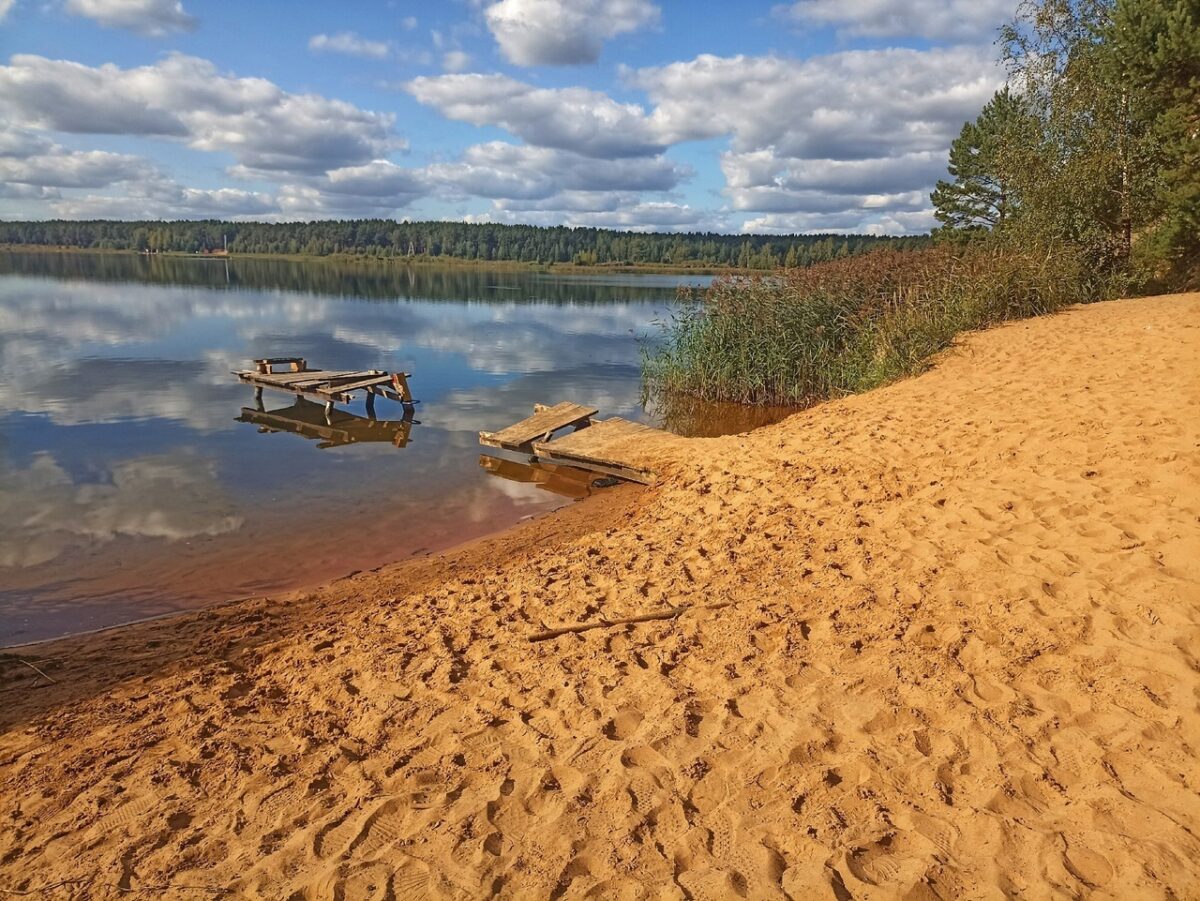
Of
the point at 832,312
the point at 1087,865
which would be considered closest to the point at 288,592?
the point at 1087,865

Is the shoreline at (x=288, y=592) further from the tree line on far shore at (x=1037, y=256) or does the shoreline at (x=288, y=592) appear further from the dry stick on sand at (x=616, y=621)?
the tree line on far shore at (x=1037, y=256)

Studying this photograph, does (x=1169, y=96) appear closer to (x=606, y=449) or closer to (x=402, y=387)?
(x=606, y=449)

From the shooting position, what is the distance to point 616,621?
5.54m

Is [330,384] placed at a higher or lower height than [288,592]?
higher

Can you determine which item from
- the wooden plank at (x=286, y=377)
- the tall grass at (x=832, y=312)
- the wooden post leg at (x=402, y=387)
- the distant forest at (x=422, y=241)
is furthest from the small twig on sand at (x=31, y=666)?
the distant forest at (x=422, y=241)

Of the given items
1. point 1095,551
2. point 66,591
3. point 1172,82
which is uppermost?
point 1172,82

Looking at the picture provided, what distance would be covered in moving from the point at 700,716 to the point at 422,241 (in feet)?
467

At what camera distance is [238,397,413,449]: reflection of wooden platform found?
14992 millimetres

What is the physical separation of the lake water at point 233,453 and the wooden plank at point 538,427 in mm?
662

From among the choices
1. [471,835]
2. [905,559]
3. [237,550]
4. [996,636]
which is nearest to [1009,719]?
[996,636]

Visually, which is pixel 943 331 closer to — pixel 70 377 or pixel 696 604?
pixel 696 604

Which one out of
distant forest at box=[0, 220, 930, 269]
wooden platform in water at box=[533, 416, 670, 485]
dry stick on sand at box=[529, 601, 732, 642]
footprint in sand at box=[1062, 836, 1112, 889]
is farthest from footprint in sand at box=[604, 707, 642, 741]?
distant forest at box=[0, 220, 930, 269]

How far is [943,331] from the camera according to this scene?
1432 cm

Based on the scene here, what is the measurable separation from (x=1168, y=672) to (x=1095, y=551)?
5.07ft
